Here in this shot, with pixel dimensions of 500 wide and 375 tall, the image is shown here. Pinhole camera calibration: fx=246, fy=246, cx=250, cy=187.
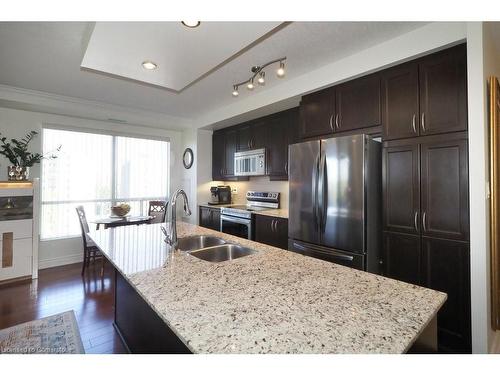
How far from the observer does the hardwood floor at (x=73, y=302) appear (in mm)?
A: 2031

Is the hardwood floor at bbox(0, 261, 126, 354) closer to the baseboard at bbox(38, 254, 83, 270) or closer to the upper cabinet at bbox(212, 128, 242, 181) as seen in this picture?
the baseboard at bbox(38, 254, 83, 270)

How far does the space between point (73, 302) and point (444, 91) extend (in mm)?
3942

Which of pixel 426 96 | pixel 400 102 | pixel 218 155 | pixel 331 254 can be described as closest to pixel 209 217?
pixel 218 155

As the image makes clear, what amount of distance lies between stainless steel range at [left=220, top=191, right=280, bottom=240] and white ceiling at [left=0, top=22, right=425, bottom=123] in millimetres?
1551

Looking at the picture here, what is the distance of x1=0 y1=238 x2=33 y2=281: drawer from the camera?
10.2 feet

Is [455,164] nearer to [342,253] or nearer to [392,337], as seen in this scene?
[342,253]

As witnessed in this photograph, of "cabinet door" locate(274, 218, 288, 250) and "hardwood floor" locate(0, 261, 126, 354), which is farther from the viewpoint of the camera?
"cabinet door" locate(274, 218, 288, 250)

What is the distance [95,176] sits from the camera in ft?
13.8

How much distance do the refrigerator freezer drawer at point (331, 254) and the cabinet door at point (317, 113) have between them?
119 centimetres

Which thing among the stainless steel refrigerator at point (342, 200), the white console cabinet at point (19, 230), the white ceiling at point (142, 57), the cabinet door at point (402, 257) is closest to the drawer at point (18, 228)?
the white console cabinet at point (19, 230)

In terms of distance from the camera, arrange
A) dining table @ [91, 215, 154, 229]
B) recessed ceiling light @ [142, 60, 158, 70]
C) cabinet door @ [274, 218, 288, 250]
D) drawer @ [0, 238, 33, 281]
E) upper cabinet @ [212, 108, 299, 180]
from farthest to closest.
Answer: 1. dining table @ [91, 215, 154, 229]
2. upper cabinet @ [212, 108, 299, 180]
3. drawer @ [0, 238, 33, 281]
4. cabinet door @ [274, 218, 288, 250]
5. recessed ceiling light @ [142, 60, 158, 70]

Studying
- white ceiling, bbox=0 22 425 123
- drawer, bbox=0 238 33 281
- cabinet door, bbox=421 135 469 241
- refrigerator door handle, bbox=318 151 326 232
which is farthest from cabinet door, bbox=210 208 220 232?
cabinet door, bbox=421 135 469 241

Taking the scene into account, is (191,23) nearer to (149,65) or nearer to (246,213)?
(149,65)

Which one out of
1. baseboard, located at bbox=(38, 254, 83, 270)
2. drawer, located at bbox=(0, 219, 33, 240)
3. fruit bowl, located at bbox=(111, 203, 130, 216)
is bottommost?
baseboard, located at bbox=(38, 254, 83, 270)
